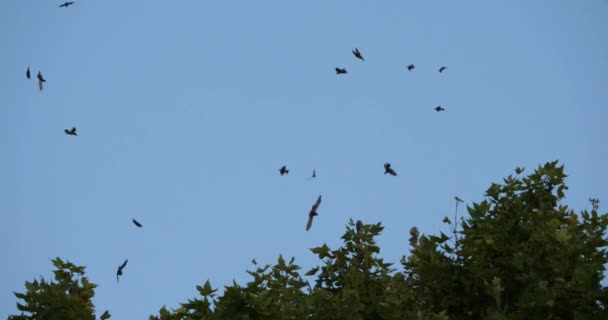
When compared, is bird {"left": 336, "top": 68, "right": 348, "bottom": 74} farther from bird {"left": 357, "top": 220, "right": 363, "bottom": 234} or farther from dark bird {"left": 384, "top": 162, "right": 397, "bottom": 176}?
bird {"left": 357, "top": 220, "right": 363, "bottom": 234}

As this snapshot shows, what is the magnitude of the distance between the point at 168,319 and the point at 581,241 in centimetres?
750

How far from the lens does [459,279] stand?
715 inches

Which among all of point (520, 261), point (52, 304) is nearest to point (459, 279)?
point (520, 261)

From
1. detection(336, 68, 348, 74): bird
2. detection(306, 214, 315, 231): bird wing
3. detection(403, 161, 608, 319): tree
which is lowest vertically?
detection(403, 161, 608, 319): tree

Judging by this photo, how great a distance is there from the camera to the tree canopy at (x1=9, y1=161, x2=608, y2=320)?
16391mm

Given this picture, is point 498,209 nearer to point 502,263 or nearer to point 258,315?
point 502,263

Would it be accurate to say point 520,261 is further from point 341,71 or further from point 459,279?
point 341,71

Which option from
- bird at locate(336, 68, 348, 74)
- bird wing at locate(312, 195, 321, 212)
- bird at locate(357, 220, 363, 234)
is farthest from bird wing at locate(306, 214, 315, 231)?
bird at locate(336, 68, 348, 74)

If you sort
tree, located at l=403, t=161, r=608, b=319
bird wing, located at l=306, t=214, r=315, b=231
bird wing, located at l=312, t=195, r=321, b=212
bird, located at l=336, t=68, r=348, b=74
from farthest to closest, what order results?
bird, located at l=336, t=68, r=348, b=74 < bird wing, located at l=312, t=195, r=321, b=212 < bird wing, located at l=306, t=214, r=315, b=231 < tree, located at l=403, t=161, r=608, b=319

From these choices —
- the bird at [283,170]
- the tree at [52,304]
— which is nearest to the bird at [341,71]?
the bird at [283,170]

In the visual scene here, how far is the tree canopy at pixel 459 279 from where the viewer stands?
53.8ft

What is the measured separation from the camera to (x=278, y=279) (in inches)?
714

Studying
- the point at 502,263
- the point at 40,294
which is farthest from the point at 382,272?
the point at 40,294

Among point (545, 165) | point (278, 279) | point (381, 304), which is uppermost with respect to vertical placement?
point (545, 165)
